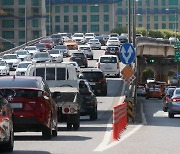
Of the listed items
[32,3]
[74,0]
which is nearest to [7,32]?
[32,3]

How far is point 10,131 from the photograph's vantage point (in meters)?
17.3

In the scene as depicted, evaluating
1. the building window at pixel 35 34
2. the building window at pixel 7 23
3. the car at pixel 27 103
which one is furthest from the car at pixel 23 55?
the building window at pixel 7 23

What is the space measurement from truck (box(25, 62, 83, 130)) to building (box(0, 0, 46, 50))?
388 ft

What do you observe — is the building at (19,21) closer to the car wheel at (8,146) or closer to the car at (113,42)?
the car at (113,42)

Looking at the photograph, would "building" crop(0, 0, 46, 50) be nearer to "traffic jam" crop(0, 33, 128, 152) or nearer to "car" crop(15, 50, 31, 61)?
"car" crop(15, 50, 31, 61)

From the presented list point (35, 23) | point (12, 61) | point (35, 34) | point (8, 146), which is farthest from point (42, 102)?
point (35, 23)

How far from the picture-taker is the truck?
25797 mm

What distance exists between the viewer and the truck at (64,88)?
2580 centimetres

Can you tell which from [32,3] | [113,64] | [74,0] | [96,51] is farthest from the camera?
[74,0]

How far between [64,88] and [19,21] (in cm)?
12545

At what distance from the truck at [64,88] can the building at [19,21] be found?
118 m

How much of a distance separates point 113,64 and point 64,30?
123m

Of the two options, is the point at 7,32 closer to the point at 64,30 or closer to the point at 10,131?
the point at 64,30

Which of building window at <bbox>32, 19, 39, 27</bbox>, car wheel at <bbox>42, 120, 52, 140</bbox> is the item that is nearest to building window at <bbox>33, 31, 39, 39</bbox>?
building window at <bbox>32, 19, 39, 27</bbox>
